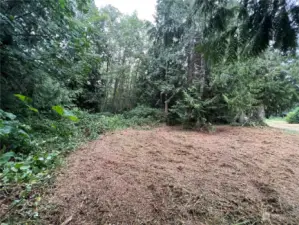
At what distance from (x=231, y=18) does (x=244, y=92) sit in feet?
13.1

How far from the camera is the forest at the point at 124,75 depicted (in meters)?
1.21

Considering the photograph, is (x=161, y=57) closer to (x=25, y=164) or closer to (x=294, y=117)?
(x=25, y=164)

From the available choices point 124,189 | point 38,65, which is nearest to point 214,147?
point 124,189

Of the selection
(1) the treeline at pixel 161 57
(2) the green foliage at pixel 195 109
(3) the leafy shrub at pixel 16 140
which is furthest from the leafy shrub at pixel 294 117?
(3) the leafy shrub at pixel 16 140

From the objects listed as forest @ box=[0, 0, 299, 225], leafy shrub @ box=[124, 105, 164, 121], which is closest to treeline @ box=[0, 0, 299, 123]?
forest @ box=[0, 0, 299, 225]

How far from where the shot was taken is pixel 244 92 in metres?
4.73

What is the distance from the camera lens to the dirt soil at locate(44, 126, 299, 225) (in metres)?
1.22

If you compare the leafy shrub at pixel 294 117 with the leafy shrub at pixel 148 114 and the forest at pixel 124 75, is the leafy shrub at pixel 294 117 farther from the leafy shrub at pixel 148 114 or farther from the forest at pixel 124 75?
the leafy shrub at pixel 148 114

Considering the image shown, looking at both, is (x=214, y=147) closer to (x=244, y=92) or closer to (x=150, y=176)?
(x=150, y=176)

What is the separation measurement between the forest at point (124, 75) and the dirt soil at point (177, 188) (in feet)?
0.11

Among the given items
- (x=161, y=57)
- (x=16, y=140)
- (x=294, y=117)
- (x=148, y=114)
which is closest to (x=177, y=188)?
(x=16, y=140)

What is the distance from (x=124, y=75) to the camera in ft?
27.3

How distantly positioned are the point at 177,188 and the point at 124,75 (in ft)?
24.4

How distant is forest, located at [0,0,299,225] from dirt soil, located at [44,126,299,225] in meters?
0.03
